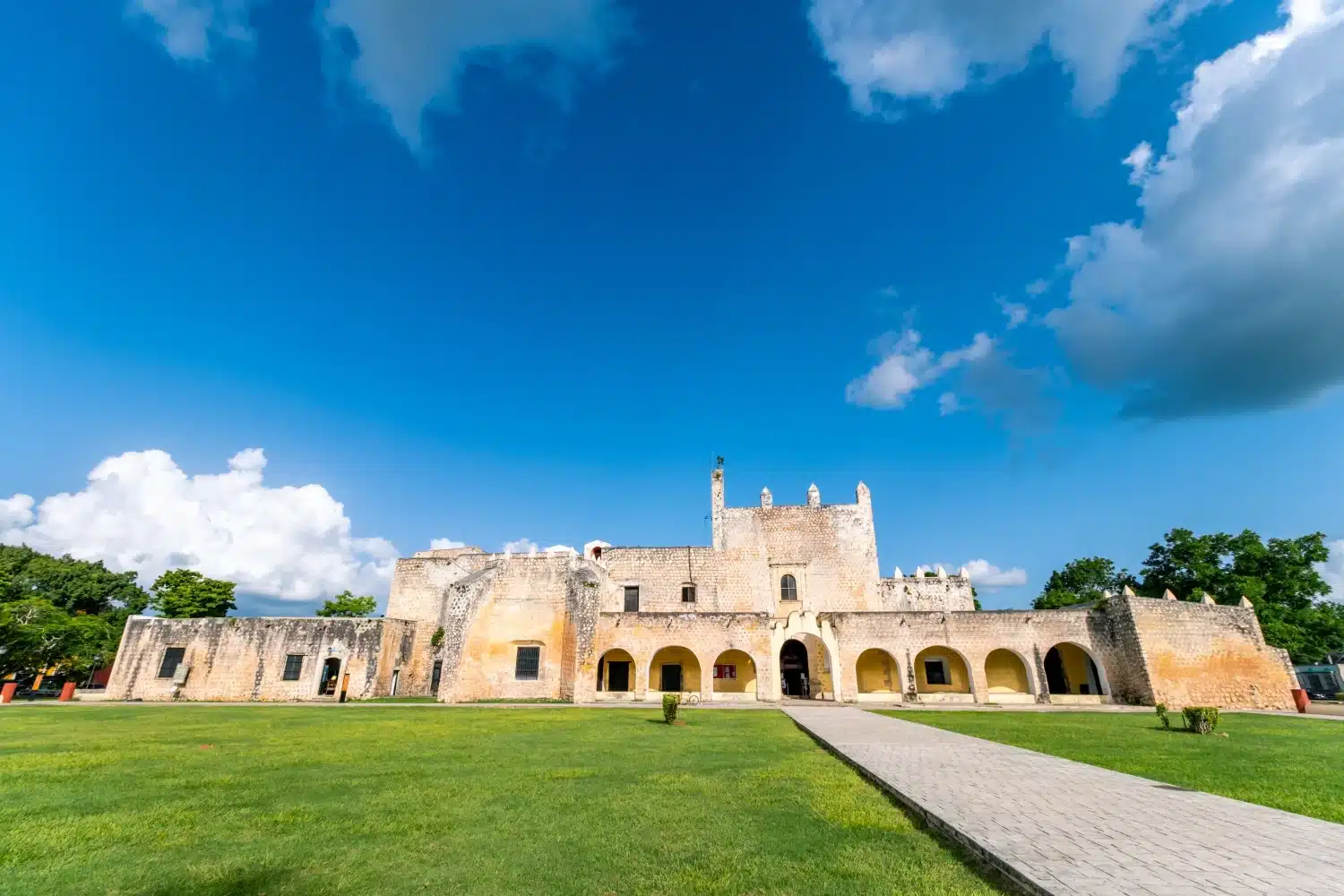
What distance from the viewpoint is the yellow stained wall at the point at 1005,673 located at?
2842cm

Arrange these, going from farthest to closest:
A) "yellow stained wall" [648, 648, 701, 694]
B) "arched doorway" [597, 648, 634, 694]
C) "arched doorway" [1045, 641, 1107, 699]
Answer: "arched doorway" [597, 648, 634, 694]
"yellow stained wall" [648, 648, 701, 694]
"arched doorway" [1045, 641, 1107, 699]

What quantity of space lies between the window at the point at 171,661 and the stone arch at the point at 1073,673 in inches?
1689

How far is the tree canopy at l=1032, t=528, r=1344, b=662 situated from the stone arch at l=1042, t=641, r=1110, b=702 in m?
9.70

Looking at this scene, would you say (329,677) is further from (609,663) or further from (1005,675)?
(1005,675)

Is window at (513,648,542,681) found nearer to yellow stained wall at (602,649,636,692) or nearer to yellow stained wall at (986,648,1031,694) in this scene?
yellow stained wall at (602,649,636,692)

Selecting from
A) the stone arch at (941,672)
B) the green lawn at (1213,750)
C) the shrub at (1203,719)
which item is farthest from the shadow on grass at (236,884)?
the stone arch at (941,672)

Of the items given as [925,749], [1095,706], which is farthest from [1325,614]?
[925,749]

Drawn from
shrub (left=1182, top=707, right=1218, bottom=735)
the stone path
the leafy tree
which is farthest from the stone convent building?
the stone path

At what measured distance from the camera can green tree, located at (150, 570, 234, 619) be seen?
137ft

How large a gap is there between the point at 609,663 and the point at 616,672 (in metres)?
0.67

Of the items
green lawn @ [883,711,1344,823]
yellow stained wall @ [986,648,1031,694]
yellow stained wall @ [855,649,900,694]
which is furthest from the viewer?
yellow stained wall @ [855,649,900,694]

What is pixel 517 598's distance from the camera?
Result: 3084 cm

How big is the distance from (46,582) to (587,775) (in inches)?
2071

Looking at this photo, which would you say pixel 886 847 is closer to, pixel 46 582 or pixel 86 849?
pixel 86 849
